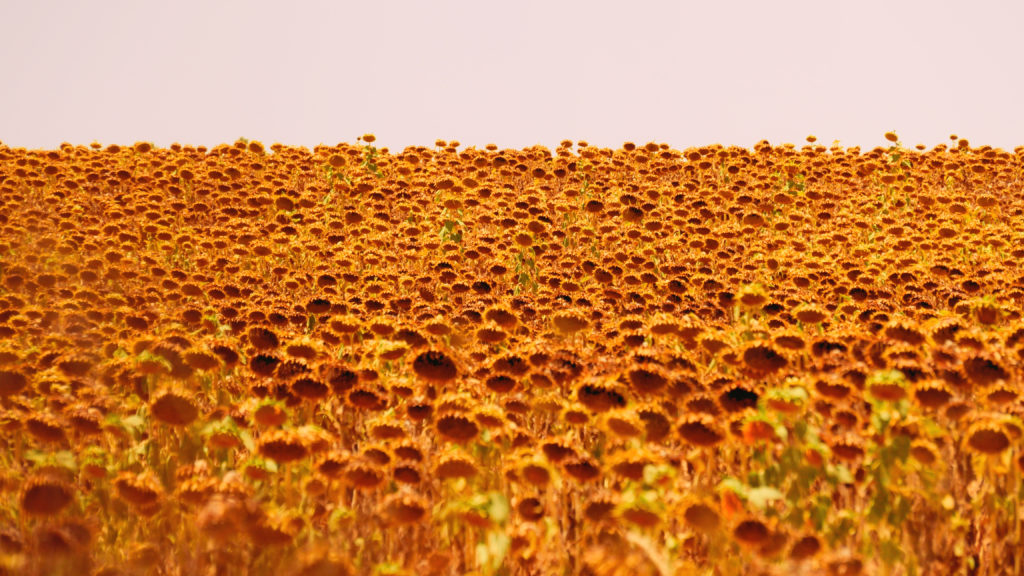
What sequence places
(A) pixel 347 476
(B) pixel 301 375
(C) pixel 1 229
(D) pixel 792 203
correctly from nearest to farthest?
(A) pixel 347 476 < (B) pixel 301 375 < (C) pixel 1 229 < (D) pixel 792 203

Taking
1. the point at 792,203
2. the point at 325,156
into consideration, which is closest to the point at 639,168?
the point at 792,203

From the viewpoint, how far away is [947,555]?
136 inches

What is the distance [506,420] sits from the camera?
406 cm

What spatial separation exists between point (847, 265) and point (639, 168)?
28.6 ft

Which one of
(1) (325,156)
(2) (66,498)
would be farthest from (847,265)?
(1) (325,156)

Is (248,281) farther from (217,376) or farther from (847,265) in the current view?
(847,265)

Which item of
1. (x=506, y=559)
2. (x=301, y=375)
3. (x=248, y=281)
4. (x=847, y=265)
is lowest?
(x=506, y=559)

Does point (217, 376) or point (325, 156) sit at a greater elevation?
point (325, 156)

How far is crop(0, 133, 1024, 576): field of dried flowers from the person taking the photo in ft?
10.7

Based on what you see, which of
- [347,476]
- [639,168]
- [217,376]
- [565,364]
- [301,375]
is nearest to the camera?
[347,476]

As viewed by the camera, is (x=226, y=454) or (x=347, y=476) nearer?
(x=347, y=476)

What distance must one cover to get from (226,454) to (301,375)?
25.3 inches

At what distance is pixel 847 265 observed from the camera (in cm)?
938

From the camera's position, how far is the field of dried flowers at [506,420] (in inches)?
128
